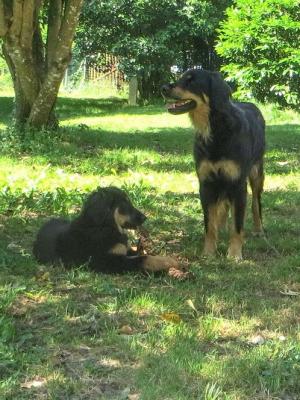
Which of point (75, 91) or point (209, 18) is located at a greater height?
point (209, 18)

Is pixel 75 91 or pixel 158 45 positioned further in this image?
pixel 75 91

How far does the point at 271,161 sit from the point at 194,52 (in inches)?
689

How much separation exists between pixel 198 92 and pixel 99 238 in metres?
1.59

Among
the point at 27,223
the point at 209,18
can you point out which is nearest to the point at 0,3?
the point at 27,223

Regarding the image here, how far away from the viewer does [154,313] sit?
409 centimetres

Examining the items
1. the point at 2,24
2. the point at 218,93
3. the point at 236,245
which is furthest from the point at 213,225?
the point at 2,24

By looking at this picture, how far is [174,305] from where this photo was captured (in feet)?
13.9

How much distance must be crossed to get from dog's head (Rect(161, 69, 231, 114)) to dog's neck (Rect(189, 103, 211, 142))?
0.03 meters

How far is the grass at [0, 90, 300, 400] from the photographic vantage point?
3.18 meters

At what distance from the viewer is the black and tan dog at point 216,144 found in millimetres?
5457

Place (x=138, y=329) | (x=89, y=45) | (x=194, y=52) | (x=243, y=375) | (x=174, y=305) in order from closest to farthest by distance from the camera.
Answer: (x=243, y=375), (x=138, y=329), (x=174, y=305), (x=89, y=45), (x=194, y=52)

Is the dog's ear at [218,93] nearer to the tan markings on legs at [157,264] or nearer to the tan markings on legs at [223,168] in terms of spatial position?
the tan markings on legs at [223,168]

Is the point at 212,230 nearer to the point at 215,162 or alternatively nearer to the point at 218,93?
the point at 215,162

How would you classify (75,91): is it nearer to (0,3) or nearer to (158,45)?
(158,45)
